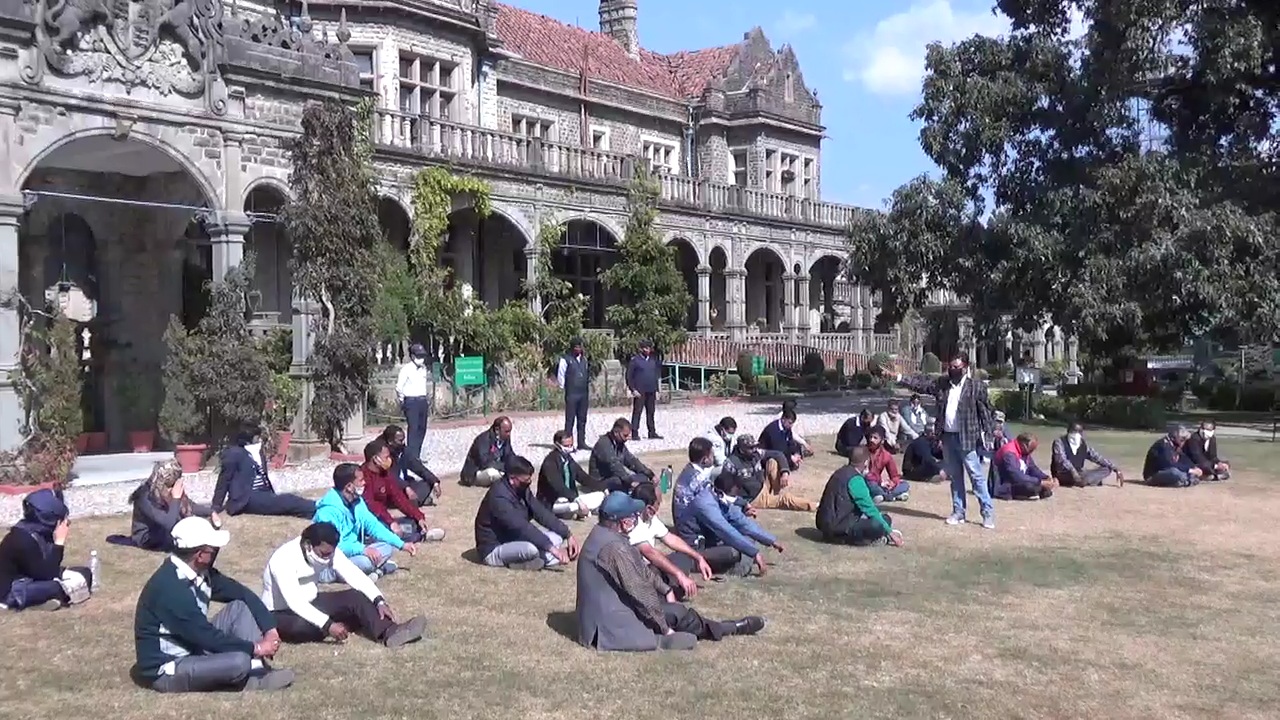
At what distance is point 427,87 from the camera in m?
26.6

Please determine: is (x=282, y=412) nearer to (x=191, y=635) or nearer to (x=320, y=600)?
(x=320, y=600)

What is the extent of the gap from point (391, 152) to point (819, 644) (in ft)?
57.0

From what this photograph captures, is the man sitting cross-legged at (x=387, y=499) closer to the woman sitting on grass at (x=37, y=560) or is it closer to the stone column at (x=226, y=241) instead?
the woman sitting on grass at (x=37, y=560)

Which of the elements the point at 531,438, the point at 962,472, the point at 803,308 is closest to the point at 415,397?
the point at 531,438

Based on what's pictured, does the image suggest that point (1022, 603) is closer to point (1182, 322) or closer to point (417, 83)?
point (1182, 322)

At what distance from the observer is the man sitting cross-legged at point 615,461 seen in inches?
511

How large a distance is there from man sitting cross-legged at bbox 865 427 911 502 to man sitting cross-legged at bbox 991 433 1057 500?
1081 mm

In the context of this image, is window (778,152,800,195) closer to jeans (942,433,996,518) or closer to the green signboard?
the green signboard

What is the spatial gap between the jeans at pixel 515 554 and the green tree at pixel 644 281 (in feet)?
59.8

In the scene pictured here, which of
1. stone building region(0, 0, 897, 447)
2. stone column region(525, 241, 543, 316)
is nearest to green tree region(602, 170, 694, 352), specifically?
stone building region(0, 0, 897, 447)

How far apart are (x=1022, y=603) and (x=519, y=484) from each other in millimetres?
4084

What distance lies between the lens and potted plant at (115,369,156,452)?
1756 centimetres

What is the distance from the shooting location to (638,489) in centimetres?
879

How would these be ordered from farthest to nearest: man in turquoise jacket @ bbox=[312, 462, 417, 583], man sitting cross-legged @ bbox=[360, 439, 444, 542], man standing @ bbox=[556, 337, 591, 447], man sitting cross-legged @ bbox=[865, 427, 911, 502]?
1. man standing @ bbox=[556, 337, 591, 447]
2. man sitting cross-legged @ bbox=[865, 427, 911, 502]
3. man sitting cross-legged @ bbox=[360, 439, 444, 542]
4. man in turquoise jacket @ bbox=[312, 462, 417, 583]
